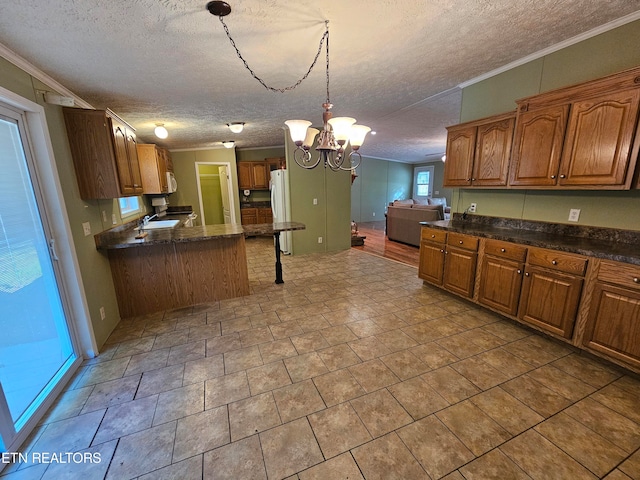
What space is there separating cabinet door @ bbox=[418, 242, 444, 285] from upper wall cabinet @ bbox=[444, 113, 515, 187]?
82cm

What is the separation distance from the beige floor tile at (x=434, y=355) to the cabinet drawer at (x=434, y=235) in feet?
4.49

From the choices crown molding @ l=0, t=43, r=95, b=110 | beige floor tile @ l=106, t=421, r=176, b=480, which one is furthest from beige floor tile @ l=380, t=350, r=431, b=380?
crown molding @ l=0, t=43, r=95, b=110

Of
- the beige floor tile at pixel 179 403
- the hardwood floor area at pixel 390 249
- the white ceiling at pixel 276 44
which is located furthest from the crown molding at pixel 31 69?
the hardwood floor area at pixel 390 249

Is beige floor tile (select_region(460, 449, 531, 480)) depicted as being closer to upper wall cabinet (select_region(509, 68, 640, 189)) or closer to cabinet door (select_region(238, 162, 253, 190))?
upper wall cabinet (select_region(509, 68, 640, 189))

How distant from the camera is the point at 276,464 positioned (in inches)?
53.2

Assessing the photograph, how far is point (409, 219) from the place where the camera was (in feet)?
20.3

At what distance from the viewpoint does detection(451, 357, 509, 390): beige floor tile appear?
1873 mm

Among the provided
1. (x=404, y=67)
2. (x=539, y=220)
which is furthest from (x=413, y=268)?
(x=404, y=67)

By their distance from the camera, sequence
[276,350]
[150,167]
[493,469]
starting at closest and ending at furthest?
[493,469] < [276,350] < [150,167]

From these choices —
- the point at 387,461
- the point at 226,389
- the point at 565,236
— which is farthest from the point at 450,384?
the point at 565,236

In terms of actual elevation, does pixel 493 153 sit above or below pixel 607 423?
above

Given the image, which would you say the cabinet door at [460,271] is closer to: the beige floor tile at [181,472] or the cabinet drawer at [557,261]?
the cabinet drawer at [557,261]

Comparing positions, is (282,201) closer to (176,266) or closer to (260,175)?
(260,175)

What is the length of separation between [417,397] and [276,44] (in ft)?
9.26
